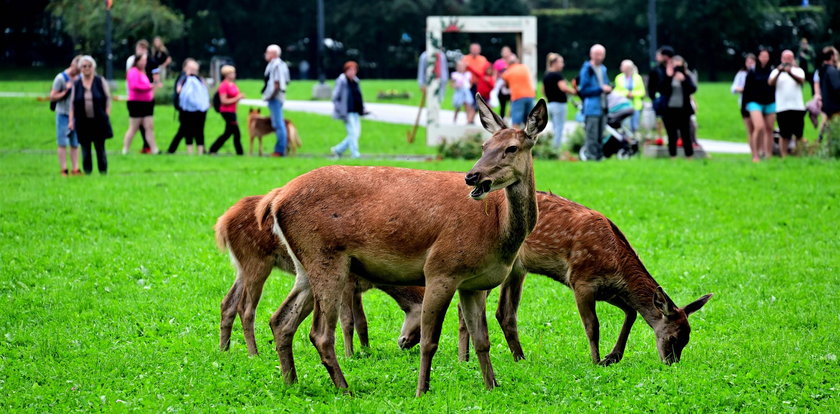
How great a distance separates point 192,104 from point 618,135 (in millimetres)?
8189

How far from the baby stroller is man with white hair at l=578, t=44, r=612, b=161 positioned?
48cm

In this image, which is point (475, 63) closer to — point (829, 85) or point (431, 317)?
point (829, 85)

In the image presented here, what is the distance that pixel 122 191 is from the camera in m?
16.8

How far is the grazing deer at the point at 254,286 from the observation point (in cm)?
923

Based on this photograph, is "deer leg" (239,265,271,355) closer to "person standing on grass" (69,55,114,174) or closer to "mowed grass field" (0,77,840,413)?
"mowed grass field" (0,77,840,413)

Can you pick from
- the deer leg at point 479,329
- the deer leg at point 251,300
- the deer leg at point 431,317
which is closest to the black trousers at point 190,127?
the deer leg at point 251,300

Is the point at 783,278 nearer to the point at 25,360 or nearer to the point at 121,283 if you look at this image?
the point at 121,283

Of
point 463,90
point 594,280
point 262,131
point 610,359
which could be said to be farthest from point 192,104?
point 610,359

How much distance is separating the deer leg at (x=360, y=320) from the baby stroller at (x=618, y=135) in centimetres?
1331

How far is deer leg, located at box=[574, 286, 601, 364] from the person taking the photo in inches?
354

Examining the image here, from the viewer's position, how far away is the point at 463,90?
95.3 feet

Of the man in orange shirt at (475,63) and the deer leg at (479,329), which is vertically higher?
the man in orange shirt at (475,63)

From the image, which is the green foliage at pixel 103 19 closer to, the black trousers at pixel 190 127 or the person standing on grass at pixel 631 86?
the black trousers at pixel 190 127

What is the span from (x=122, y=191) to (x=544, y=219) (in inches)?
358
